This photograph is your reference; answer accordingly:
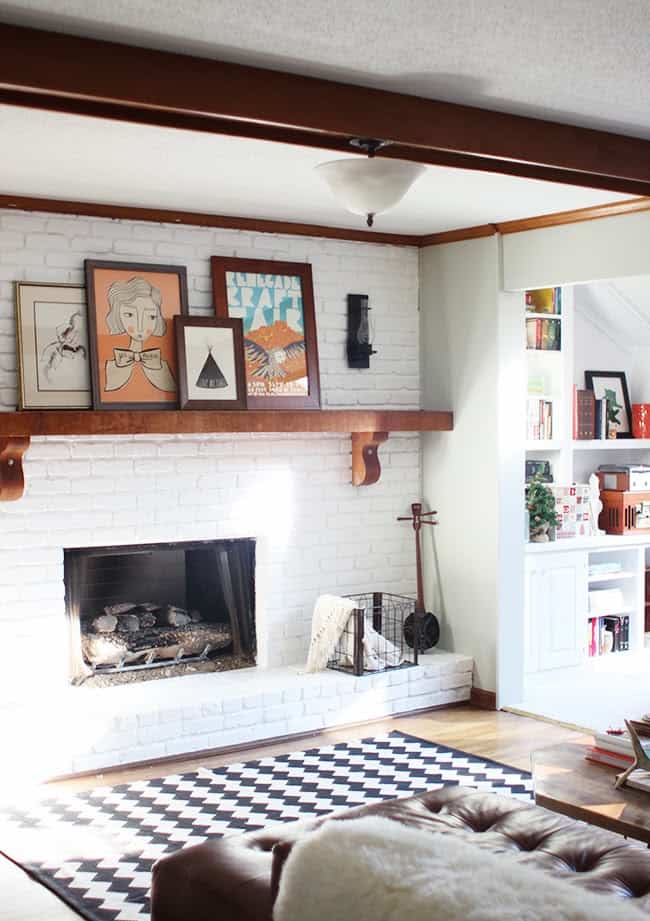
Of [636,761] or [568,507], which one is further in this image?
[568,507]

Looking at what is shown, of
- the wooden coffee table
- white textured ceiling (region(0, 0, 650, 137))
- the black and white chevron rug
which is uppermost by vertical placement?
white textured ceiling (region(0, 0, 650, 137))

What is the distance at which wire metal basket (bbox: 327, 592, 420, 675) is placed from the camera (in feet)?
19.1

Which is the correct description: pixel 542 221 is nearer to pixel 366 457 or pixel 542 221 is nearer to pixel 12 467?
pixel 366 457

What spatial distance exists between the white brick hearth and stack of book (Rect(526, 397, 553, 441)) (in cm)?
80

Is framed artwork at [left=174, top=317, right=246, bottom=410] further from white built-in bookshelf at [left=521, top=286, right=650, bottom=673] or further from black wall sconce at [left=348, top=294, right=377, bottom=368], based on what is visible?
white built-in bookshelf at [left=521, top=286, right=650, bottom=673]

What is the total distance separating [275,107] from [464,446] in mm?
3431

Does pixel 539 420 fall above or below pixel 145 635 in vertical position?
above

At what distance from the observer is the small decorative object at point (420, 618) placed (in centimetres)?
621

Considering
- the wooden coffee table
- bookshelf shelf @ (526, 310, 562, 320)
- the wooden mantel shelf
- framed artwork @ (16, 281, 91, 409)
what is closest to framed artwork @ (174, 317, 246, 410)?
the wooden mantel shelf

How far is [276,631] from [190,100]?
3.59 meters

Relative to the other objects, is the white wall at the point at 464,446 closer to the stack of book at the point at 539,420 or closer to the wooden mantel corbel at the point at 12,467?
the stack of book at the point at 539,420

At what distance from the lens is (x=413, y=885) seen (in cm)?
184

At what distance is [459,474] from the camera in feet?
20.5

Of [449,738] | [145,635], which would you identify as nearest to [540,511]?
[449,738]
